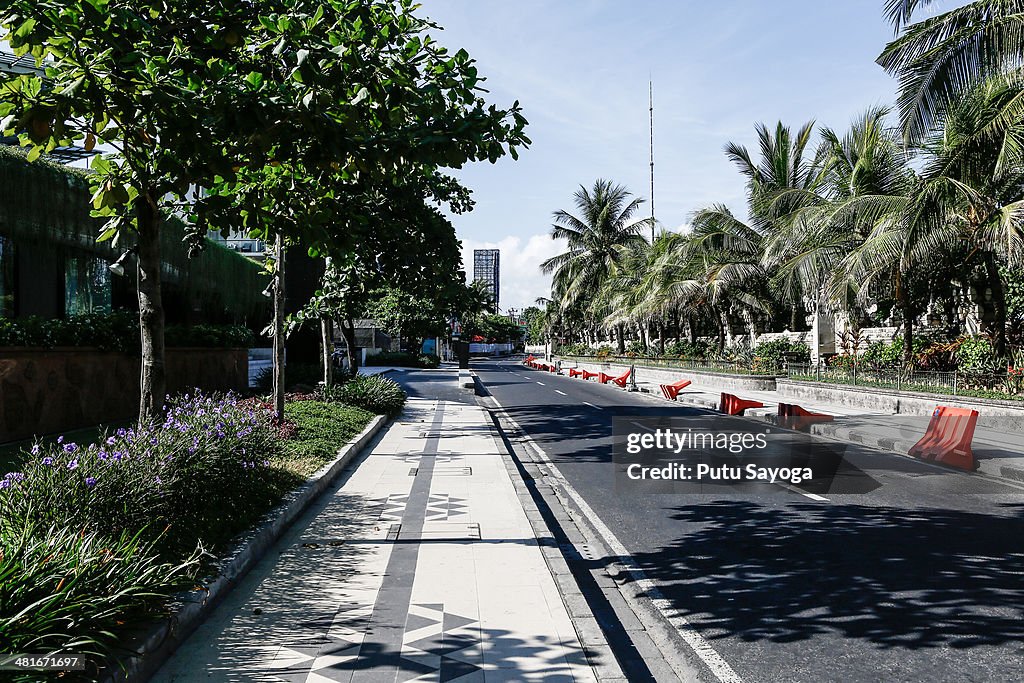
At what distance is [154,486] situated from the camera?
583 centimetres

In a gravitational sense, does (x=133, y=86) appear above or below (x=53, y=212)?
below

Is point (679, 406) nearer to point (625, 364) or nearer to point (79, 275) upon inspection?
point (79, 275)

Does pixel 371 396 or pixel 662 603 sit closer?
pixel 662 603

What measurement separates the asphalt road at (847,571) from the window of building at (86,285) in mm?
12699

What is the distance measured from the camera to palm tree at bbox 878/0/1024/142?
15094 mm

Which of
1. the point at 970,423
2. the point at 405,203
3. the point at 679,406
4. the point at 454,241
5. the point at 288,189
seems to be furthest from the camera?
the point at 679,406

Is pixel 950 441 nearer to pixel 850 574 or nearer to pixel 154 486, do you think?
pixel 850 574

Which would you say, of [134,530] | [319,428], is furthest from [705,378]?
[134,530]

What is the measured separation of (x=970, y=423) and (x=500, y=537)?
907cm

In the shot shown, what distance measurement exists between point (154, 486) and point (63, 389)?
8885mm

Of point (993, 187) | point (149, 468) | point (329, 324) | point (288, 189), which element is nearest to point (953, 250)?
point (993, 187)

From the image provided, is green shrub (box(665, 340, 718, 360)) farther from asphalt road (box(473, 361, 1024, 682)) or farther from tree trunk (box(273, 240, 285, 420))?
asphalt road (box(473, 361, 1024, 682))

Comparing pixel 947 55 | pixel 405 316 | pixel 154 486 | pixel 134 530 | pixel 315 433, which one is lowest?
pixel 315 433

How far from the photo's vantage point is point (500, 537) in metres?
7.27
